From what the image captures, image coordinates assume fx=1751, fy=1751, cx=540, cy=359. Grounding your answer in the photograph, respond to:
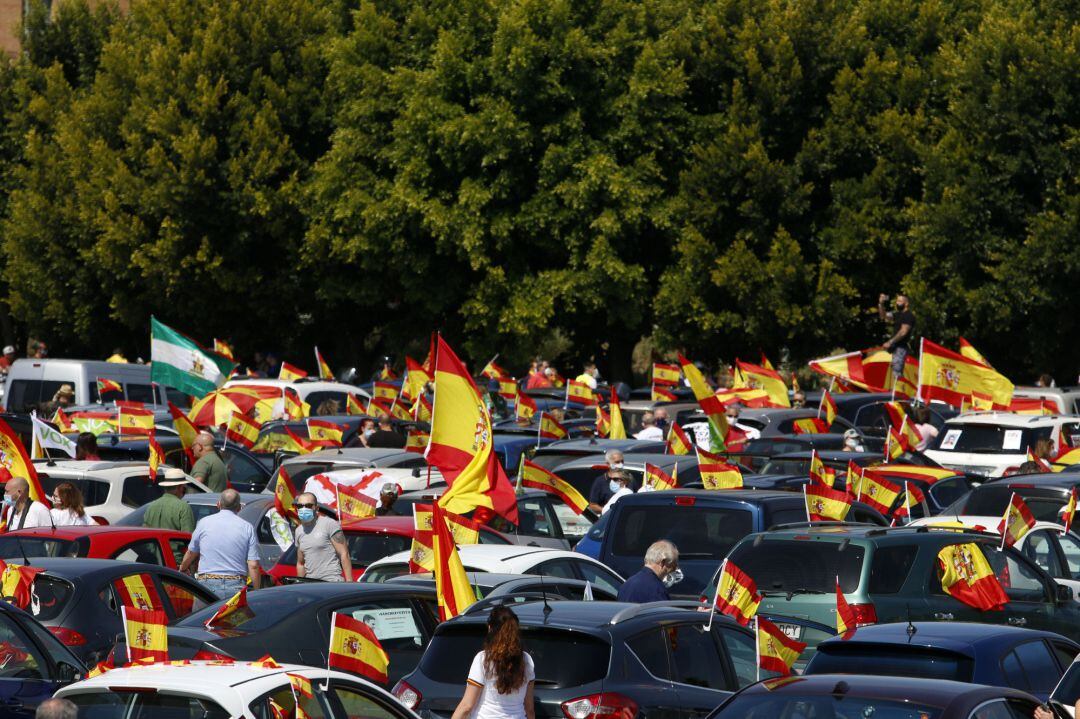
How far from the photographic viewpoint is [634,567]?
47.3 feet

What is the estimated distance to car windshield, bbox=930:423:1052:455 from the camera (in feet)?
74.9

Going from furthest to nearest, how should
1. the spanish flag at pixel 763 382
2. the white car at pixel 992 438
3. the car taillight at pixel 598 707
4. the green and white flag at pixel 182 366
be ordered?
the spanish flag at pixel 763 382 → the green and white flag at pixel 182 366 → the white car at pixel 992 438 → the car taillight at pixel 598 707

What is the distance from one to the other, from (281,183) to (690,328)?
10353 millimetres

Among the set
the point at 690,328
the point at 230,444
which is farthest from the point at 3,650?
the point at 690,328

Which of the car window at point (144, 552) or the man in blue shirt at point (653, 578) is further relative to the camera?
the car window at point (144, 552)

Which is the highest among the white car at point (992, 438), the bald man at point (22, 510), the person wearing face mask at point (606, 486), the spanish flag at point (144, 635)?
the spanish flag at point (144, 635)

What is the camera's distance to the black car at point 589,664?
8.77m

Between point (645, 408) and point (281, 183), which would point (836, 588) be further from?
point (281, 183)

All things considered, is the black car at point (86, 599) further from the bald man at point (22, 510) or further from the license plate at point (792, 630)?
the license plate at point (792, 630)

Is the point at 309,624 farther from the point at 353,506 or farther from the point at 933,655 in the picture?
the point at 353,506

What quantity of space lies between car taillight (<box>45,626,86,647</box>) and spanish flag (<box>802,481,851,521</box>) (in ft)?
21.5

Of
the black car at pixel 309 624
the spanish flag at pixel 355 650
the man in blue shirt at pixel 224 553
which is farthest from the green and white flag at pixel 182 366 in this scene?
the spanish flag at pixel 355 650

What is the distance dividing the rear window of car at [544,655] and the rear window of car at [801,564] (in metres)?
3.63

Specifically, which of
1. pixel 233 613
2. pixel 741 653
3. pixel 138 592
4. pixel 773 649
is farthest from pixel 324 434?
pixel 773 649
